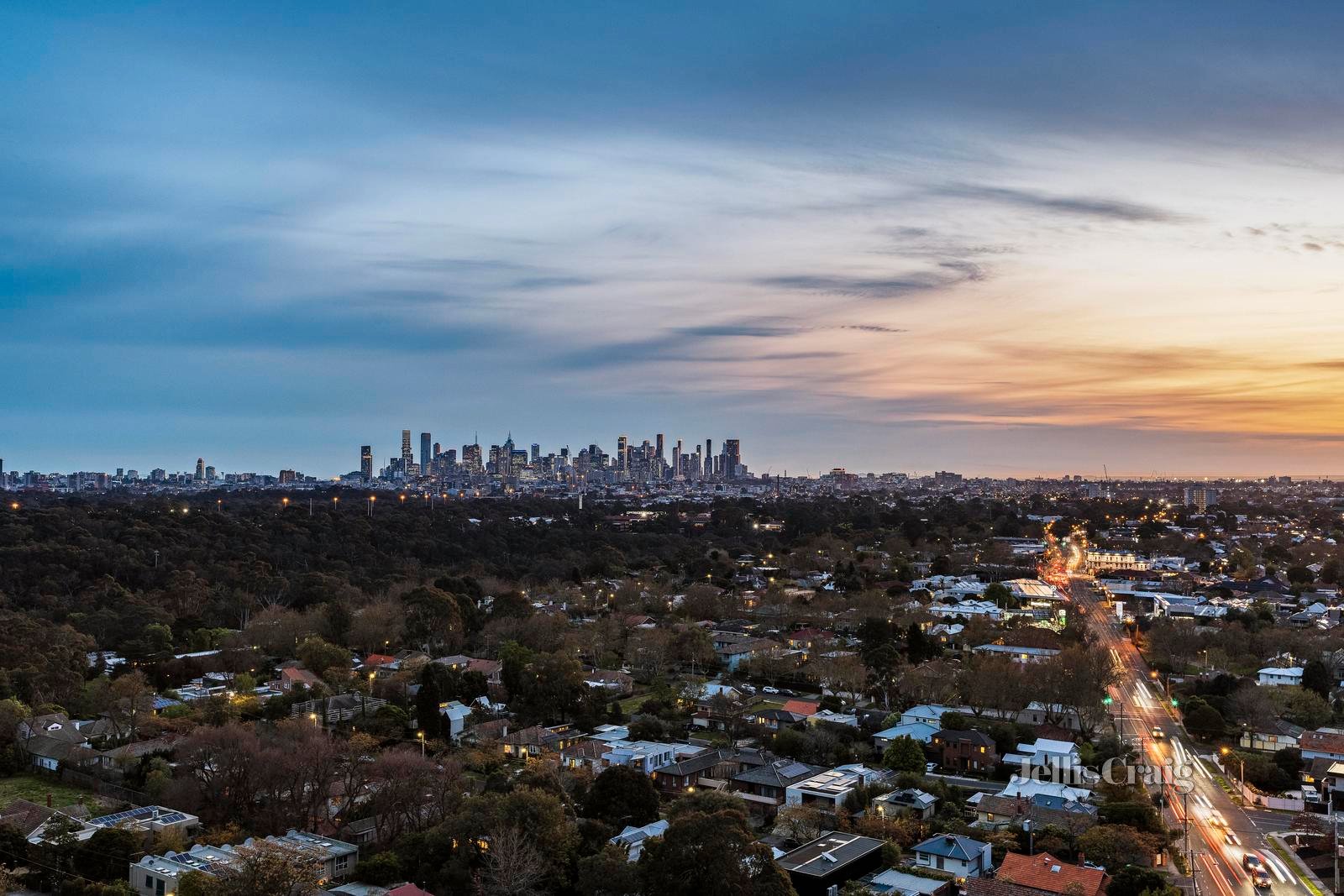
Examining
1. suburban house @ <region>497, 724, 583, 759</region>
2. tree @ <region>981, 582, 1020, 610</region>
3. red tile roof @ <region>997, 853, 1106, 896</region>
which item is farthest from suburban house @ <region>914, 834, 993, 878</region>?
tree @ <region>981, 582, 1020, 610</region>

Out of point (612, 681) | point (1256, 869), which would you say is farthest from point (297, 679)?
point (1256, 869)

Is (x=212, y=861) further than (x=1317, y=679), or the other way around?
(x=1317, y=679)

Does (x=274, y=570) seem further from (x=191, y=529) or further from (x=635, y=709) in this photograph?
(x=635, y=709)

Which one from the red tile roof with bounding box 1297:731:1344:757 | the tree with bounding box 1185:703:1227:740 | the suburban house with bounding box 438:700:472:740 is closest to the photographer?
the red tile roof with bounding box 1297:731:1344:757

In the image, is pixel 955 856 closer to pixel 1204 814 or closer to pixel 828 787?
pixel 828 787

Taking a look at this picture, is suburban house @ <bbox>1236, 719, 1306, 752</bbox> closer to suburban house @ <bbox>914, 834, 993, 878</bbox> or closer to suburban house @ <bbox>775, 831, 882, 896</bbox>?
suburban house @ <bbox>914, 834, 993, 878</bbox>

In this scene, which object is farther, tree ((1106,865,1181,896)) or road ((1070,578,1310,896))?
road ((1070,578,1310,896))

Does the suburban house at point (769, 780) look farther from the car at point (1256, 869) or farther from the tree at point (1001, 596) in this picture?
the tree at point (1001, 596)
